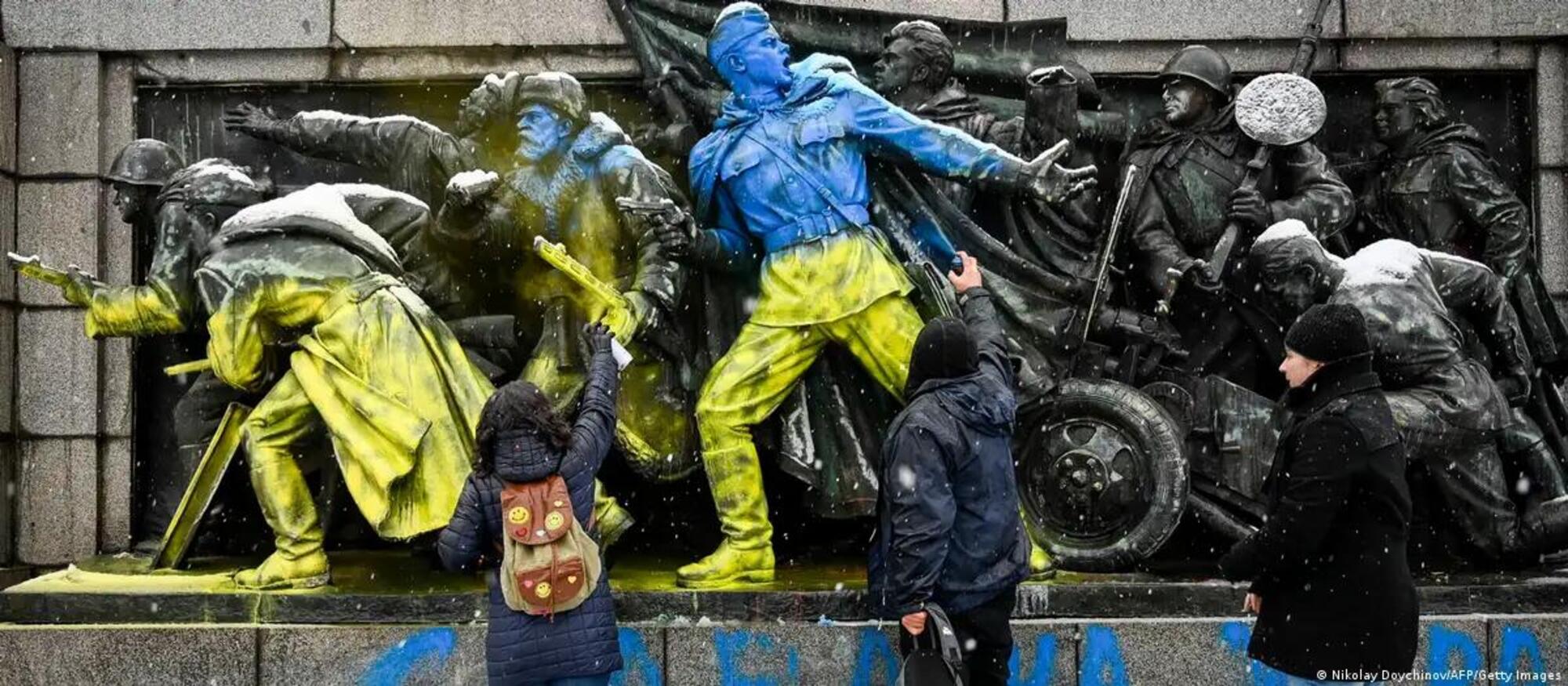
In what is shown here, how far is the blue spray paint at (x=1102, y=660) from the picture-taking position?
8.02m

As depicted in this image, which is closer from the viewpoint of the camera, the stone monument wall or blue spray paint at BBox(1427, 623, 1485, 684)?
blue spray paint at BBox(1427, 623, 1485, 684)

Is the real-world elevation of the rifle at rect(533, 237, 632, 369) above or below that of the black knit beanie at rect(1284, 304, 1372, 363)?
above

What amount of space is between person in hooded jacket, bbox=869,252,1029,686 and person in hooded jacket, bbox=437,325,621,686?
99 centimetres

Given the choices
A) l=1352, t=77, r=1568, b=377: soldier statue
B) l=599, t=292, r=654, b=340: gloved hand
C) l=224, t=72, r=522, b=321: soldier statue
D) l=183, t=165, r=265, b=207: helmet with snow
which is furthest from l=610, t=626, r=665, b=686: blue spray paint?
l=1352, t=77, r=1568, b=377: soldier statue

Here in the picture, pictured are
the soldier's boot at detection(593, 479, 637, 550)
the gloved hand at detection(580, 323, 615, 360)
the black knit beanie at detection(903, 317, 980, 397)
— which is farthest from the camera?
the soldier's boot at detection(593, 479, 637, 550)

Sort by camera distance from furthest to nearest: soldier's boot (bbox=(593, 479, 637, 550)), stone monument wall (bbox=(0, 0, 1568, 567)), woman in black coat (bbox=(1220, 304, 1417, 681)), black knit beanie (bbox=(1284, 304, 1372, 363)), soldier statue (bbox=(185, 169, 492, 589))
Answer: stone monument wall (bbox=(0, 0, 1568, 567)) → soldier's boot (bbox=(593, 479, 637, 550)) → soldier statue (bbox=(185, 169, 492, 589)) → black knit beanie (bbox=(1284, 304, 1372, 363)) → woman in black coat (bbox=(1220, 304, 1417, 681))

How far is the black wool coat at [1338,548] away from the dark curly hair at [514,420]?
84.6 inches

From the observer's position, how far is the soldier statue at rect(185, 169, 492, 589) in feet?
27.2

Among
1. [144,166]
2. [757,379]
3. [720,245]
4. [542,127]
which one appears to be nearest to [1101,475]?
[757,379]

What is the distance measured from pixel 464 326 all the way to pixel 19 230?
2538 millimetres

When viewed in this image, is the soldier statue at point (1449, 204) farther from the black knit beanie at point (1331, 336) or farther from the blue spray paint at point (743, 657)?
the blue spray paint at point (743, 657)

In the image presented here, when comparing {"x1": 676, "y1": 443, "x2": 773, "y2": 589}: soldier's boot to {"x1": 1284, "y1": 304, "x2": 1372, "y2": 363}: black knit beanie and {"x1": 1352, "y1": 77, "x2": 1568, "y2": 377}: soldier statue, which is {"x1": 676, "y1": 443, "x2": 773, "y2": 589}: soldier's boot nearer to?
{"x1": 1284, "y1": 304, "x2": 1372, "y2": 363}: black knit beanie

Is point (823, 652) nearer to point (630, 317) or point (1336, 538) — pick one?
point (630, 317)

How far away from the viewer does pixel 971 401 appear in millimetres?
6875
